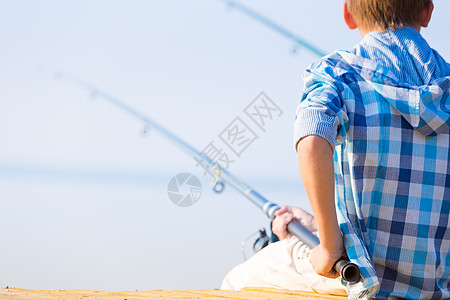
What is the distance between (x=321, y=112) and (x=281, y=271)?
Result: 669mm

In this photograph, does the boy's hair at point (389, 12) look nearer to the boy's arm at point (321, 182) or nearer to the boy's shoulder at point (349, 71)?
the boy's shoulder at point (349, 71)

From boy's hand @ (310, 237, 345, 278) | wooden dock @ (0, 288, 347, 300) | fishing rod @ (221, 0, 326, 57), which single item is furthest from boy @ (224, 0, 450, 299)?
fishing rod @ (221, 0, 326, 57)

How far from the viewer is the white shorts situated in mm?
1403

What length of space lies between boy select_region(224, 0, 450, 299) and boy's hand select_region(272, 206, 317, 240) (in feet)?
1.97

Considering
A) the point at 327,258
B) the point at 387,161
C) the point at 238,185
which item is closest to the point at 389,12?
the point at 387,161

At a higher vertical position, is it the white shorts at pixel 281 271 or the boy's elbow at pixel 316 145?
the boy's elbow at pixel 316 145

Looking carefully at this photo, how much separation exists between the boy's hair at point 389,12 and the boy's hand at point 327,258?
402 millimetres

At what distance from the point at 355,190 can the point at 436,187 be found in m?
0.14

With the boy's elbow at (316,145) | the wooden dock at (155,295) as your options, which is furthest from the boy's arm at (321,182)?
the wooden dock at (155,295)

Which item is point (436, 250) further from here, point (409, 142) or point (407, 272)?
point (409, 142)

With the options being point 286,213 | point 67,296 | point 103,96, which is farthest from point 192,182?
point 103,96

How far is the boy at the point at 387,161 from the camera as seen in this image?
3.14ft

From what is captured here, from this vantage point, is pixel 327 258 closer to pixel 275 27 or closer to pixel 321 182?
pixel 321 182

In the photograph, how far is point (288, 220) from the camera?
5.32 ft
